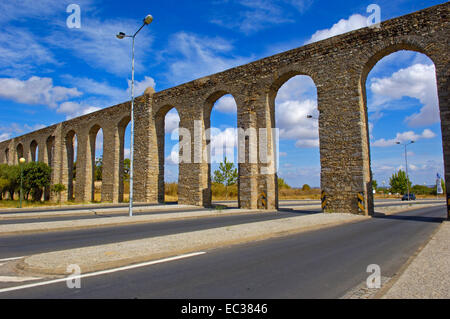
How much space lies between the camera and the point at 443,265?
5.19 meters

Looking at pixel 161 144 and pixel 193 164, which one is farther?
pixel 161 144

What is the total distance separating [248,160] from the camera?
20562 millimetres

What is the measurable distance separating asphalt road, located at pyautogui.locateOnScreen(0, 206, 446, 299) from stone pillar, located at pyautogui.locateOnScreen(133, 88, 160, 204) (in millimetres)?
20236

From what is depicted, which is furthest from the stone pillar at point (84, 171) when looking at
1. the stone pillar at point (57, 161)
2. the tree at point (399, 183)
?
the tree at point (399, 183)

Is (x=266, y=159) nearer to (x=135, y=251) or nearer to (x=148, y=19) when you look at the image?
(x=148, y=19)

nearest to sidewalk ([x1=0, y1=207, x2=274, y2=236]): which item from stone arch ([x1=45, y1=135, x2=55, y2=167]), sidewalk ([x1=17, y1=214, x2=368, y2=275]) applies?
sidewalk ([x1=17, y1=214, x2=368, y2=275])

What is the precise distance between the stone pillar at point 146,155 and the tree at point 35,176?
1438 centimetres

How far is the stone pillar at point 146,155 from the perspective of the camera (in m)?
26.6

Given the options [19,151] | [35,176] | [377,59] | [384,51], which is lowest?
[35,176]

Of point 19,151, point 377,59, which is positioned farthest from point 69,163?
point 377,59

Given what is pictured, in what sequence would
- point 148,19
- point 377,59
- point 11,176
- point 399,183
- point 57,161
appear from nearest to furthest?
point 148,19 < point 377,59 < point 11,176 < point 57,161 < point 399,183

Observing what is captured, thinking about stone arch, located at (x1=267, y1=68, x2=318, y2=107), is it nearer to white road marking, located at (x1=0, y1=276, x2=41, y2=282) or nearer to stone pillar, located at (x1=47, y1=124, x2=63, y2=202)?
white road marking, located at (x1=0, y1=276, x2=41, y2=282)

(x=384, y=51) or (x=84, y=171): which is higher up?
(x=384, y=51)

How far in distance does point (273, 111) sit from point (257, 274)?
55.3ft
